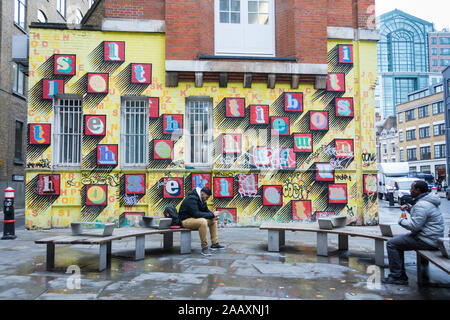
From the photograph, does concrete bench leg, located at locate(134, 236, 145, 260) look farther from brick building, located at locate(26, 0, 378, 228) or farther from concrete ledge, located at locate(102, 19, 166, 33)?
concrete ledge, located at locate(102, 19, 166, 33)

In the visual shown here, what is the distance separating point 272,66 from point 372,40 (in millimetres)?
3761

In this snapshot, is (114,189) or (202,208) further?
(114,189)

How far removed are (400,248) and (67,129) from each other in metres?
10.4

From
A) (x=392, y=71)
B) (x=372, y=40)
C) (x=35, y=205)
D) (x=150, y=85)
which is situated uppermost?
(x=392, y=71)

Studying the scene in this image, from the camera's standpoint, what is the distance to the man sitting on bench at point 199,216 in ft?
25.0

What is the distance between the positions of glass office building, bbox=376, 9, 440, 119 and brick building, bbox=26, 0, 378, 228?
11291 centimetres

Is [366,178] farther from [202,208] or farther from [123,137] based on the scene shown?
[123,137]

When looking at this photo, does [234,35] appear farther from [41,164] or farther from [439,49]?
[439,49]

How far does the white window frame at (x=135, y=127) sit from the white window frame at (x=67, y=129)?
4.48 feet

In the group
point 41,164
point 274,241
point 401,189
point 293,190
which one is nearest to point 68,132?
point 41,164

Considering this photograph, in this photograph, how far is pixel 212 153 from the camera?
11992 millimetres

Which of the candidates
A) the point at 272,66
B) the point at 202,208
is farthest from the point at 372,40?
the point at 202,208

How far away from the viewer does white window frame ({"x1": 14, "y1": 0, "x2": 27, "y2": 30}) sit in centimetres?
2239
